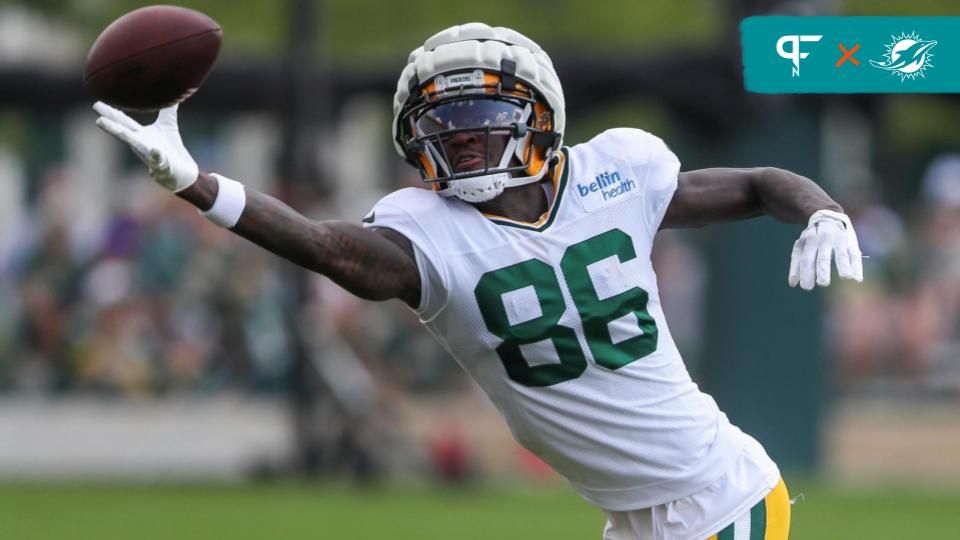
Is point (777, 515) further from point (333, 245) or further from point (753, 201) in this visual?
point (333, 245)

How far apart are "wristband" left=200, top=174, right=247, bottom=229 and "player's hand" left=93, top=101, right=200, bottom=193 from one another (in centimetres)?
9

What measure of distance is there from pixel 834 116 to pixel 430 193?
8.79 metres

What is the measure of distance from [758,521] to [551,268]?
2.90ft

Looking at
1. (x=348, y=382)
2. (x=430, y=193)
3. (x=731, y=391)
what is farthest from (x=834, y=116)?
(x=430, y=193)

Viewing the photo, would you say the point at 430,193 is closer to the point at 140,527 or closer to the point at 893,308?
the point at 140,527

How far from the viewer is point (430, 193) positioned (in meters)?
4.96

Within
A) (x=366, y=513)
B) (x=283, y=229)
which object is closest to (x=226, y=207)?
(x=283, y=229)

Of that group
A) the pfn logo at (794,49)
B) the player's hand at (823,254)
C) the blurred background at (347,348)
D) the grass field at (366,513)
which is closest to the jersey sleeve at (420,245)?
the player's hand at (823,254)

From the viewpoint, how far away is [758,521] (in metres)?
4.86

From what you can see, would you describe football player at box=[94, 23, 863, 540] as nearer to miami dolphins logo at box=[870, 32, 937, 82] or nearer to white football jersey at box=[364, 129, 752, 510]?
white football jersey at box=[364, 129, 752, 510]

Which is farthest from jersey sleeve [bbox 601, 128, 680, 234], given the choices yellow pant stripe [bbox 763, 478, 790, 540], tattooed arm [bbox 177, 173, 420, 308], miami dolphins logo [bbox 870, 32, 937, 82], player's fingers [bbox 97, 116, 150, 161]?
miami dolphins logo [bbox 870, 32, 937, 82]

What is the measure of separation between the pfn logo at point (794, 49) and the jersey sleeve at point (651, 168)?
6.88 feet

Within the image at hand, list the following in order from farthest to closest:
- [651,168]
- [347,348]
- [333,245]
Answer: [347,348], [651,168], [333,245]

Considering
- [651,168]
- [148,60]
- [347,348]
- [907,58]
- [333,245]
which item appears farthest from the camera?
[347,348]
